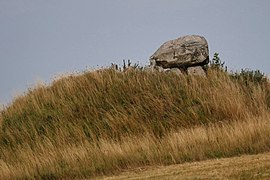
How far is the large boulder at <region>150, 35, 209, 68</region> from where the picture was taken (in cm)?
1911

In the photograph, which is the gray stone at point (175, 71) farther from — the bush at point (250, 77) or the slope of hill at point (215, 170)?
the slope of hill at point (215, 170)

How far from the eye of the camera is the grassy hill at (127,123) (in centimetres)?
1245

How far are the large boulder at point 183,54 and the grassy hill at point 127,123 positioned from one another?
0.96 meters

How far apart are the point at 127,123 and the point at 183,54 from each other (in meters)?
5.15

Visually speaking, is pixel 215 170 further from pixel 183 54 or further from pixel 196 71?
pixel 183 54

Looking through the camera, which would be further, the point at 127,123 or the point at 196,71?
the point at 196,71

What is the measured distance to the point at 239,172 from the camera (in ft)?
29.8

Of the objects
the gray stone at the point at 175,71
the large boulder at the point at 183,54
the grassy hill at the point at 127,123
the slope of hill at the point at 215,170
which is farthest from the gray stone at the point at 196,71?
the slope of hill at the point at 215,170

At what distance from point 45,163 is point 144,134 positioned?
9.89 feet

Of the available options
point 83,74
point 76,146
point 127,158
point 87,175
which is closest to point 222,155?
point 127,158

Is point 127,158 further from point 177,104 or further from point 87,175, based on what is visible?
point 177,104

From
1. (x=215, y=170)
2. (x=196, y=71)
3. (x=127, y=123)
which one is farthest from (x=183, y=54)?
(x=215, y=170)

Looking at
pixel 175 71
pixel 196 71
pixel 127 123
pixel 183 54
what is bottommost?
pixel 127 123

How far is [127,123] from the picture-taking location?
15078 millimetres
